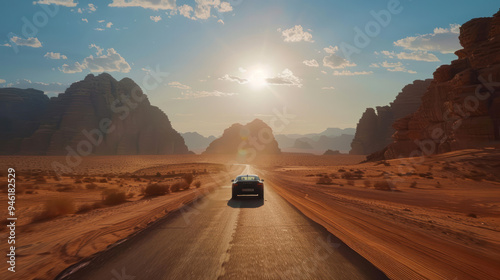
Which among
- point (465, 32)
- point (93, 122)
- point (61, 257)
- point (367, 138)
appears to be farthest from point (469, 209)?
point (93, 122)

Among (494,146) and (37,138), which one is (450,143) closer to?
(494,146)

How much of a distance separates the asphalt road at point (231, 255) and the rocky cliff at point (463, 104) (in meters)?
41.5

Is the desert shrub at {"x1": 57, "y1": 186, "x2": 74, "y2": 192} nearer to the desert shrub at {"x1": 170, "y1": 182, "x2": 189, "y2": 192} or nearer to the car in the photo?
the desert shrub at {"x1": 170, "y1": 182, "x2": 189, "y2": 192}

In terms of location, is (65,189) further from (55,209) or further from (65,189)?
(55,209)

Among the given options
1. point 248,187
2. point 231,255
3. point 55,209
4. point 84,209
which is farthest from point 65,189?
point 231,255

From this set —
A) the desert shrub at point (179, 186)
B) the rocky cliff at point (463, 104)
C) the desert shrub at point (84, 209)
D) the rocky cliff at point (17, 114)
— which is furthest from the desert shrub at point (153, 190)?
the rocky cliff at point (17, 114)

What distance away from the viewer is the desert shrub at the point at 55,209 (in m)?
11.3

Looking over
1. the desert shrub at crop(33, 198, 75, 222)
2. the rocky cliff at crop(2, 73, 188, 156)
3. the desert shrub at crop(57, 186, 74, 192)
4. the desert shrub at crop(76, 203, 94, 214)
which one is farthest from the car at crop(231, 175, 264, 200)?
the rocky cliff at crop(2, 73, 188, 156)

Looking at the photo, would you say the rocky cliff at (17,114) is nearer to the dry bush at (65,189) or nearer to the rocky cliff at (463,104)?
the dry bush at (65,189)

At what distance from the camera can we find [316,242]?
6547 millimetres

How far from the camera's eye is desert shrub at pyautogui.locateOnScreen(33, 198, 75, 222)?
11320 mm

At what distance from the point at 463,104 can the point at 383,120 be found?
8278 cm

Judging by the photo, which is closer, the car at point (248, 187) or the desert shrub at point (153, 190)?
the car at point (248, 187)

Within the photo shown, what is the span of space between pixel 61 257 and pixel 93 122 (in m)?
154
